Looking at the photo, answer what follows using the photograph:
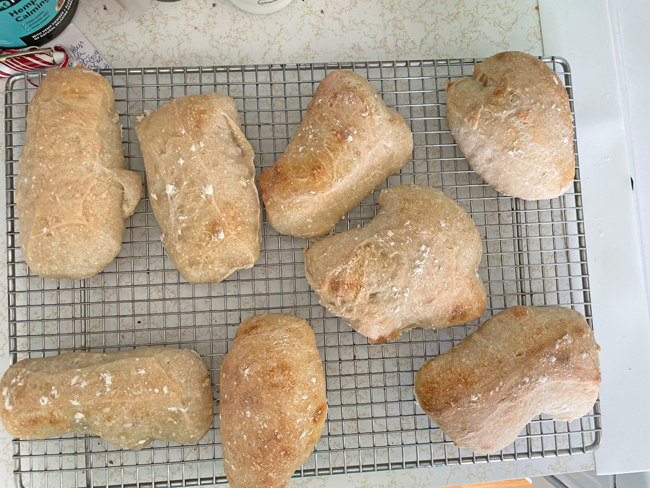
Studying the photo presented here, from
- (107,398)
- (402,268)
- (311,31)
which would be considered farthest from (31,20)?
(402,268)

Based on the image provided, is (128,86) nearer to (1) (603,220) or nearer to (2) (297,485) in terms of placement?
(2) (297,485)

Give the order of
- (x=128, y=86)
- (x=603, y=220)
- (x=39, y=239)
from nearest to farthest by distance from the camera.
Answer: (x=39, y=239)
(x=128, y=86)
(x=603, y=220)

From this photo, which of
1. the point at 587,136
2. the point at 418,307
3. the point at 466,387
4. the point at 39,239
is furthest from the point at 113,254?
the point at 587,136

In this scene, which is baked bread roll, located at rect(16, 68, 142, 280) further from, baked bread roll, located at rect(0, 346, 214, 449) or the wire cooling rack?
baked bread roll, located at rect(0, 346, 214, 449)

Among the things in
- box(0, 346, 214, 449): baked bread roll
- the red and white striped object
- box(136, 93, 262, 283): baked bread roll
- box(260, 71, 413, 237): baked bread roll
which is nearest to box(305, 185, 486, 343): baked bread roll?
box(260, 71, 413, 237): baked bread roll

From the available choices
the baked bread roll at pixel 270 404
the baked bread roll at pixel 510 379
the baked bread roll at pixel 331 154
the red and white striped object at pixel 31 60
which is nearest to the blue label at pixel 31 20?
the red and white striped object at pixel 31 60

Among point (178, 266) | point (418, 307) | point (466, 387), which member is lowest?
point (466, 387)
